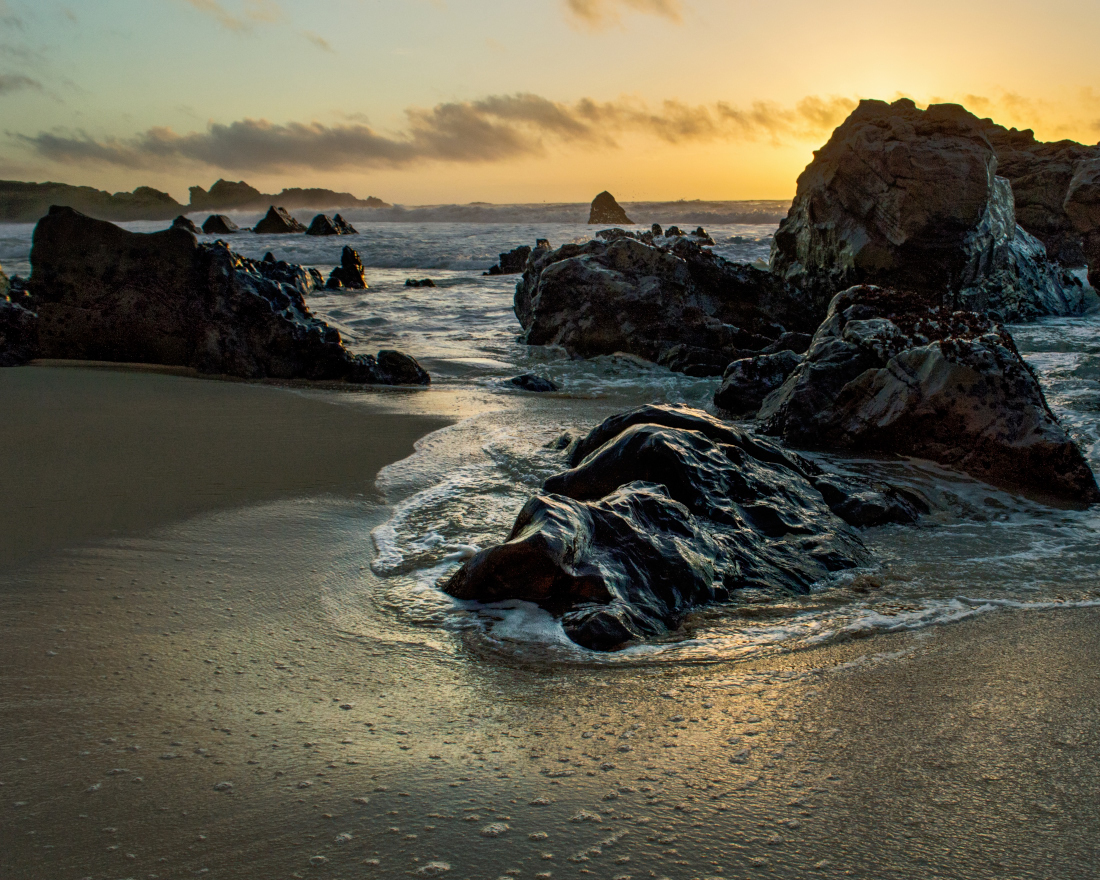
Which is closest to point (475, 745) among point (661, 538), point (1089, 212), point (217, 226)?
point (661, 538)

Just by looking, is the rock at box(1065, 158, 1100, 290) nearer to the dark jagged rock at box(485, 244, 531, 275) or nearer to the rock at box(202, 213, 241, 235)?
the dark jagged rock at box(485, 244, 531, 275)

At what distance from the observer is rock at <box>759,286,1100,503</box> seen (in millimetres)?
4410

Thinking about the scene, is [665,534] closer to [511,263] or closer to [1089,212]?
[1089,212]

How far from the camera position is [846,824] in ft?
4.92

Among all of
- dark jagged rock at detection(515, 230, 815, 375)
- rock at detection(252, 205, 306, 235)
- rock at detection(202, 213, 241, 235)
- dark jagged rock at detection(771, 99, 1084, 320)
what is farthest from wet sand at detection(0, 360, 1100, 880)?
rock at detection(202, 213, 241, 235)

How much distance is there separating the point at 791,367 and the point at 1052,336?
16.0ft

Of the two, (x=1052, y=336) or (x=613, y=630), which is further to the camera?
(x=1052, y=336)

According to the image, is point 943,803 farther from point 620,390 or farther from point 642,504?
point 620,390

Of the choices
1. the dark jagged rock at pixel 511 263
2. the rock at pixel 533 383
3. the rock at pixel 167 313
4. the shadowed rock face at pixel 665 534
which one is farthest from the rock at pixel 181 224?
the dark jagged rock at pixel 511 263

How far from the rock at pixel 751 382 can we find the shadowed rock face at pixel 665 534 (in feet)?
8.13

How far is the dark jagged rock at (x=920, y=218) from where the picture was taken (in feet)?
34.3

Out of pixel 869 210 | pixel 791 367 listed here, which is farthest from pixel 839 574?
pixel 869 210

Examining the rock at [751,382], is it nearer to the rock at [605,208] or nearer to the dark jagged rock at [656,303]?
the dark jagged rock at [656,303]

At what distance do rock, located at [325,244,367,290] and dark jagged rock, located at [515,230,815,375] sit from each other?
7214 mm
